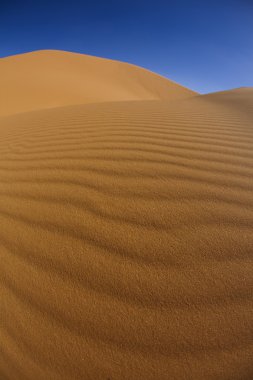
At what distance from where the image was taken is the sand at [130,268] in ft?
2.79

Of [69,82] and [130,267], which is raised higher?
[69,82]

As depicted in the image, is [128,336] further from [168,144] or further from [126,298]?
[168,144]

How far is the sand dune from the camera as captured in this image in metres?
11.1

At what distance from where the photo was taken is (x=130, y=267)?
3.55ft

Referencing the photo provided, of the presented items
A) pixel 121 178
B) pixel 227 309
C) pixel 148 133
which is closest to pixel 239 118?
pixel 148 133

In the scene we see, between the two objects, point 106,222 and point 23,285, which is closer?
point 23,285

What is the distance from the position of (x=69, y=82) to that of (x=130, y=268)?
57.5 ft

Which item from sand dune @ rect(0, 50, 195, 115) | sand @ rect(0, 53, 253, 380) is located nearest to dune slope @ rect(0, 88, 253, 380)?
sand @ rect(0, 53, 253, 380)

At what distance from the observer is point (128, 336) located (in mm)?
886

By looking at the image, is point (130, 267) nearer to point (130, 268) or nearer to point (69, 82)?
point (130, 268)

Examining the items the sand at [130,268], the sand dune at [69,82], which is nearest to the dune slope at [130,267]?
the sand at [130,268]

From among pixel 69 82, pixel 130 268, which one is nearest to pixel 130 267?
pixel 130 268

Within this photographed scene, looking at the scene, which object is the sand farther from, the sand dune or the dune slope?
the sand dune

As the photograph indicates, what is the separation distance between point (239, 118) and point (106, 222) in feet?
9.08
